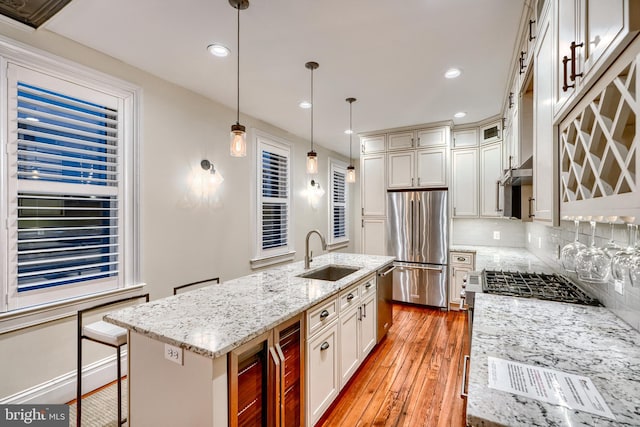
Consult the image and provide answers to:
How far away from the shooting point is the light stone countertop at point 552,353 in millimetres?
778

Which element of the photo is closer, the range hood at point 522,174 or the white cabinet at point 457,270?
the range hood at point 522,174

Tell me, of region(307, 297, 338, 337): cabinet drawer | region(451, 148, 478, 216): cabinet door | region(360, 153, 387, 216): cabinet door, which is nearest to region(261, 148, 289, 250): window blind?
region(360, 153, 387, 216): cabinet door

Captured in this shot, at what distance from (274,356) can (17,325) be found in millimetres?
1911

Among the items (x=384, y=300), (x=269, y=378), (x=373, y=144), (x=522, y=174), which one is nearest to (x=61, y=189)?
(x=269, y=378)

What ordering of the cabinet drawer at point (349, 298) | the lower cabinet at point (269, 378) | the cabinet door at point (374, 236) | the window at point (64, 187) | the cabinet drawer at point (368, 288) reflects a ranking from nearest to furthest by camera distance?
the lower cabinet at point (269, 378) < the window at point (64, 187) < the cabinet drawer at point (349, 298) < the cabinet drawer at point (368, 288) < the cabinet door at point (374, 236)

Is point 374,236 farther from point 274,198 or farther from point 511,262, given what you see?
point 511,262

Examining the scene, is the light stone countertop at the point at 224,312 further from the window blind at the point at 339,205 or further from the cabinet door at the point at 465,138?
the window blind at the point at 339,205

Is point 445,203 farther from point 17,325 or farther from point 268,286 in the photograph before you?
point 17,325

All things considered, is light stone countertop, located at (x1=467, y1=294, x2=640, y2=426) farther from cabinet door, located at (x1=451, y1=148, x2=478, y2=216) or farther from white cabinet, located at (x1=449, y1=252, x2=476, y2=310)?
cabinet door, located at (x1=451, y1=148, x2=478, y2=216)

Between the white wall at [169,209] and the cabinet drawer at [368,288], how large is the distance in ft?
5.90

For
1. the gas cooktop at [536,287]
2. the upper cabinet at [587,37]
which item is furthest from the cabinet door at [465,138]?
the upper cabinet at [587,37]

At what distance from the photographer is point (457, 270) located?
419 cm

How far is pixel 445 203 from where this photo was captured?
14.0ft

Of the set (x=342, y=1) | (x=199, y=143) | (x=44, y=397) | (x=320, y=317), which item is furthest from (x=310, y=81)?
(x=44, y=397)
